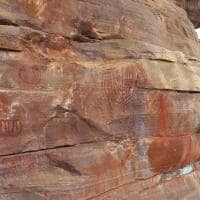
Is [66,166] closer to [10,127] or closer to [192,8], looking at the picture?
[10,127]

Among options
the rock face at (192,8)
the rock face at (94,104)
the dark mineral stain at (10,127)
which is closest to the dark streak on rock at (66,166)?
the rock face at (94,104)

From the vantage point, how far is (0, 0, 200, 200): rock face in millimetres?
4242

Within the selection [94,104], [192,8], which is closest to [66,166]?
[94,104]

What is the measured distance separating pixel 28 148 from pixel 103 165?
988 millimetres

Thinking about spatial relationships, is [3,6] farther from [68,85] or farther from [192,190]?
[192,190]

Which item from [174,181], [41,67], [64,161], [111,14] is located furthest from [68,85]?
[174,181]

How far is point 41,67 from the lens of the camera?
4.48 m

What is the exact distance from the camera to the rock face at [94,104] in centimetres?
424

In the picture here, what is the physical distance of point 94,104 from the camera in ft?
16.0

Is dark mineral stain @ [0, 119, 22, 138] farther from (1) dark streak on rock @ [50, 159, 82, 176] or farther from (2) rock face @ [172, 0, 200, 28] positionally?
(2) rock face @ [172, 0, 200, 28]

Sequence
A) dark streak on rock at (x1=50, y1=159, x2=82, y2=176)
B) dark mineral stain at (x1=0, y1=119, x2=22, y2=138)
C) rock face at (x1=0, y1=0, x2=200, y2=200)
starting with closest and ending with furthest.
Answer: dark mineral stain at (x1=0, y1=119, x2=22, y2=138) → rock face at (x1=0, y1=0, x2=200, y2=200) → dark streak on rock at (x1=50, y1=159, x2=82, y2=176)

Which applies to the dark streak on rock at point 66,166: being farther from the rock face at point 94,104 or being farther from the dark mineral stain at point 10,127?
the dark mineral stain at point 10,127

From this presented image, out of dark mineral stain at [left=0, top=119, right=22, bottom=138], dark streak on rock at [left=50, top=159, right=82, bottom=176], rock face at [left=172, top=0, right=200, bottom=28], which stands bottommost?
dark streak on rock at [left=50, top=159, right=82, bottom=176]

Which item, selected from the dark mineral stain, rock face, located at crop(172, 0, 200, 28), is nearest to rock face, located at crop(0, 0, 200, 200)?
the dark mineral stain
